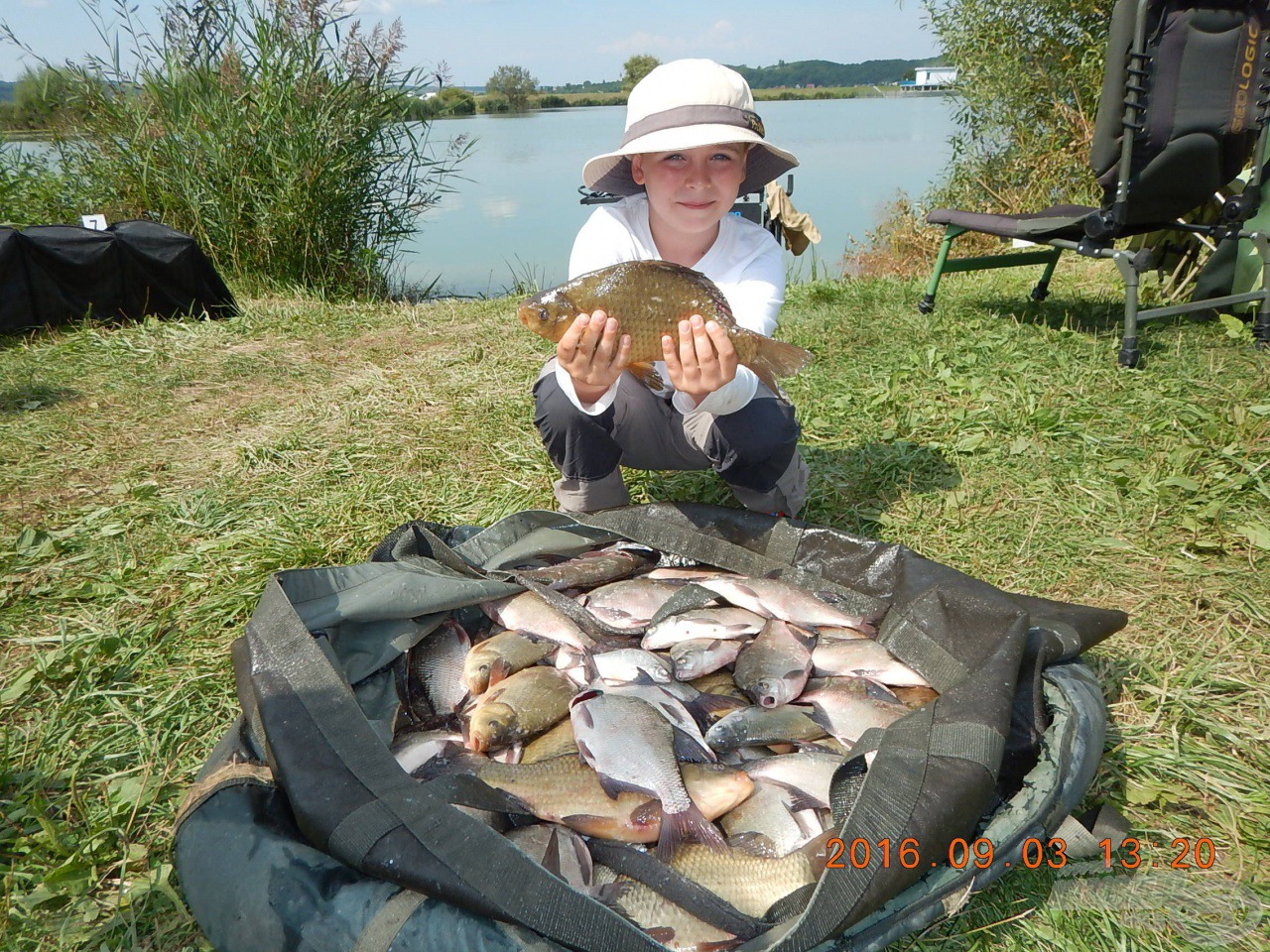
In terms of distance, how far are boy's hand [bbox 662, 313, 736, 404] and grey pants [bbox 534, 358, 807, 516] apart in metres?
0.34

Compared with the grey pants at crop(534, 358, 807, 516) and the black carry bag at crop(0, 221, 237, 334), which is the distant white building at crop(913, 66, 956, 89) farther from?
the grey pants at crop(534, 358, 807, 516)

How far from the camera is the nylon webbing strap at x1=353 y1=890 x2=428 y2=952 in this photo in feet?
4.00

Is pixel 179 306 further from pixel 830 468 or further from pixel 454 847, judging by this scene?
pixel 454 847

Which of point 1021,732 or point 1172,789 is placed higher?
point 1021,732

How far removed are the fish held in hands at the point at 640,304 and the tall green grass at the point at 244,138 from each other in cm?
500

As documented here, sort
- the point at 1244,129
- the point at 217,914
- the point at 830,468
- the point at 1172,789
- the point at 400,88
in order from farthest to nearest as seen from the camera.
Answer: the point at 400,88, the point at 1244,129, the point at 830,468, the point at 1172,789, the point at 217,914

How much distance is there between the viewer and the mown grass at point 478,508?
1.70 meters

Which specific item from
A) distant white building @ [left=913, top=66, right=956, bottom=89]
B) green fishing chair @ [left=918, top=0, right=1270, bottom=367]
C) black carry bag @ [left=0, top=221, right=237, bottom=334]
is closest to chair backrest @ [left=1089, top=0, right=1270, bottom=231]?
green fishing chair @ [left=918, top=0, right=1270, bottom=367]

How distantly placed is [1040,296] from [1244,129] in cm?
139

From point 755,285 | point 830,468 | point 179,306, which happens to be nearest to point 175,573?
point 755,285

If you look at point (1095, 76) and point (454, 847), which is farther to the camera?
point (1095, 76)

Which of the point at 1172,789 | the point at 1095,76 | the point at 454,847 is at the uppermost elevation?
the point at 1095,76

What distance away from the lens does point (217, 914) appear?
129cm
